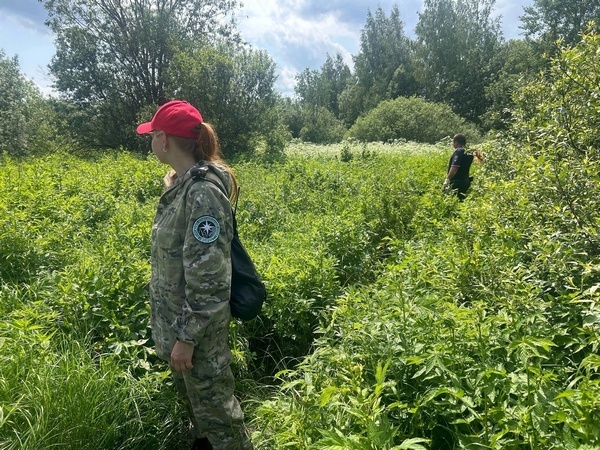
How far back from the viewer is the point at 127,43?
2069 centimetres

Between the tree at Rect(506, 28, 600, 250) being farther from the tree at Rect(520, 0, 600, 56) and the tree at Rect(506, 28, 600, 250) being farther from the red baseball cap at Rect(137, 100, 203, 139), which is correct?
the tree at Rect(520, 0, 600, 56)

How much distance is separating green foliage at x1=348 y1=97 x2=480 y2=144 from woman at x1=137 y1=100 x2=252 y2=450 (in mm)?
24050

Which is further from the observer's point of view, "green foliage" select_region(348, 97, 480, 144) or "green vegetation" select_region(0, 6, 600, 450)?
"green foliage" select_region(348, 97, 480, 144)

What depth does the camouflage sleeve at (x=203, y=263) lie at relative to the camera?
1987 millimetres

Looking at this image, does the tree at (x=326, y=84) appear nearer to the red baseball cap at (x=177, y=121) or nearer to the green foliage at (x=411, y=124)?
the green foliage at (x=411, y=124)

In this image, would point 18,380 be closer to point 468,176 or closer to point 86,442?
point 86,442

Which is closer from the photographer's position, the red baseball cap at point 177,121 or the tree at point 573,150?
the red baseball cap at point 177,121

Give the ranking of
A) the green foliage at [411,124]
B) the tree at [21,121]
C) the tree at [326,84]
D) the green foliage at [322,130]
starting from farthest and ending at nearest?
the tree at [326,84]
the green foliage at [322,130]
the green foliage at [411,124]
the tree at [21,121]

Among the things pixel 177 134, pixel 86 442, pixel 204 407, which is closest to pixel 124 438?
pixel 86 442

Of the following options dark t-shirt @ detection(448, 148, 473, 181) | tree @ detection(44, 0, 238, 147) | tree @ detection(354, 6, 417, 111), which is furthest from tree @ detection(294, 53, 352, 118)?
dark t-shirt @ detection(448, 148, 473, 181)

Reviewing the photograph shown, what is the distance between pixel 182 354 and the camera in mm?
2051

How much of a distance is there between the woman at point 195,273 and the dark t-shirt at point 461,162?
5.73 metres

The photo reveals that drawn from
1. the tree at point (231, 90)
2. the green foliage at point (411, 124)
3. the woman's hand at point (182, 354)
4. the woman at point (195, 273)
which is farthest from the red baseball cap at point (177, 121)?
the green foliage at point (411, 124)

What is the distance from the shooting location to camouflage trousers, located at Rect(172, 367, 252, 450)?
2.20m
